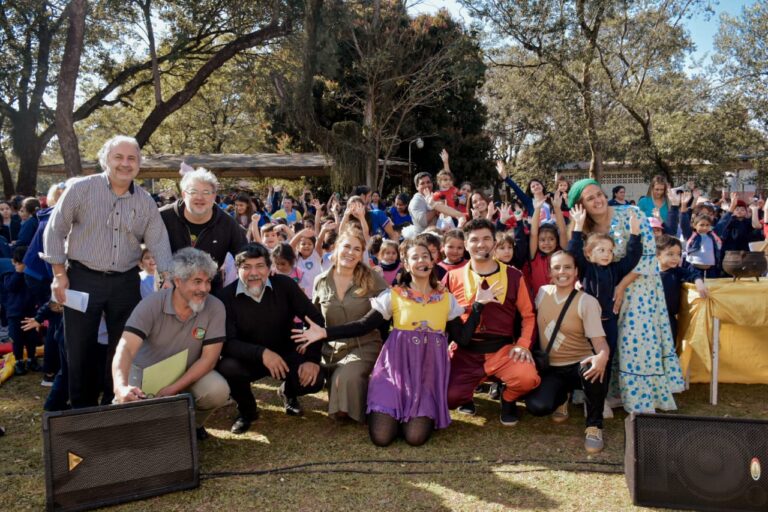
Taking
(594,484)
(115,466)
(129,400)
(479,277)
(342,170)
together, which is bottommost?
(594,484)

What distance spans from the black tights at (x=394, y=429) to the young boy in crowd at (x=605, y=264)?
1.41m

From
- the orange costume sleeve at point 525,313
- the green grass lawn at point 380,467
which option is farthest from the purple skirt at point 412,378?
the orange costume sleeve at point 525,313

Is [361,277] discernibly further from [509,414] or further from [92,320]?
[92,320]

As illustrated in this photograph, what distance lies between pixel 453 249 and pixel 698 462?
2557mm

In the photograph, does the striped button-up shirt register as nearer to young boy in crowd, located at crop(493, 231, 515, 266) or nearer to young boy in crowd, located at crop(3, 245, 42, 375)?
young boy in crowd, located at crop(3, 245, 42, 375)

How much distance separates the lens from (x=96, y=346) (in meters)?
3.73

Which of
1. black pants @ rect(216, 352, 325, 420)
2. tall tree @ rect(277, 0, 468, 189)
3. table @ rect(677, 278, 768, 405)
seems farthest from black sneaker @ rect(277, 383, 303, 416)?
tall tree @ rect(277, 0, 468, 189)

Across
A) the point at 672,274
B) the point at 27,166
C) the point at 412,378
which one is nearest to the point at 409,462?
the point at 412,378

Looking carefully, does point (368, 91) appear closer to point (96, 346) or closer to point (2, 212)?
point (2, 212)

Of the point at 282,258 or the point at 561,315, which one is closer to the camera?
the point at 561,315

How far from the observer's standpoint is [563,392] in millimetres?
4102

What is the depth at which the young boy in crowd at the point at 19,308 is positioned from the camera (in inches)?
215

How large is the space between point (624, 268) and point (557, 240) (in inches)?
40.8

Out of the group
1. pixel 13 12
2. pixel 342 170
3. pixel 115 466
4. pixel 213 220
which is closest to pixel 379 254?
pixel 213 220
